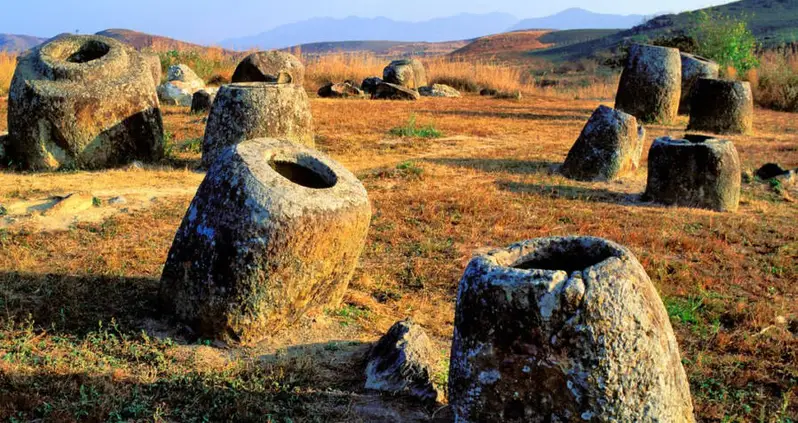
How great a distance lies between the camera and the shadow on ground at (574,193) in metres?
8.76

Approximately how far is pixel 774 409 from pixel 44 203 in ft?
22.1

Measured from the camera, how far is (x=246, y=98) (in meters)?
9.02

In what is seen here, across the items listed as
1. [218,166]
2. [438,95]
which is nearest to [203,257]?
[218,166]

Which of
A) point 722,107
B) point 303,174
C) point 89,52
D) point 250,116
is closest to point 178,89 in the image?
point 89,52

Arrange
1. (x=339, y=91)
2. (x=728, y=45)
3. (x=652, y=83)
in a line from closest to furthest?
(x=652, y=83), (x=339, y=91), (x=728, y=45)

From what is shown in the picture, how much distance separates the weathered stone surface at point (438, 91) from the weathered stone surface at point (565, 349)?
767 inches

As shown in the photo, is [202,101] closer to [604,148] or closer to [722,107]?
[604,148]

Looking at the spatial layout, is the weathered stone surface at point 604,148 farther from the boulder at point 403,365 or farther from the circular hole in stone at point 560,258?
the circular hole in stone at point 560,258

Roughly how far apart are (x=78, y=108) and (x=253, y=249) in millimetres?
5680

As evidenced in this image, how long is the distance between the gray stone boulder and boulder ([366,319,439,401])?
43.9 ft

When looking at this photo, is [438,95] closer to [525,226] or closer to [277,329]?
[525,226]

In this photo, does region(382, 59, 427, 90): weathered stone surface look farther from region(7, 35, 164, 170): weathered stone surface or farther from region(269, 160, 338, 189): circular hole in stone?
region(269, 160, 338, 189): circular hole in stone

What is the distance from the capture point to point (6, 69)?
59.1 ft

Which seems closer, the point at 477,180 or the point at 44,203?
the point at 44,203
